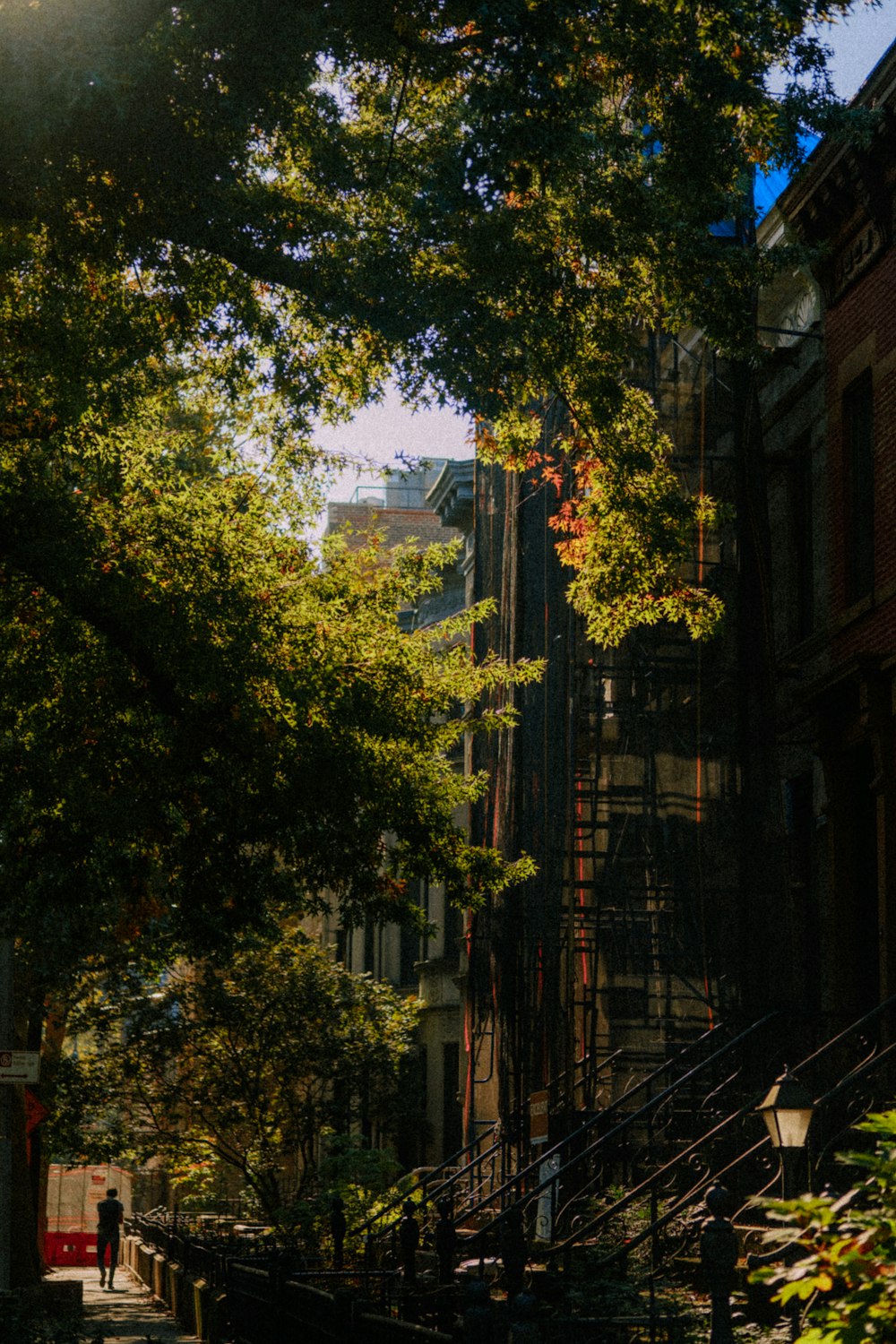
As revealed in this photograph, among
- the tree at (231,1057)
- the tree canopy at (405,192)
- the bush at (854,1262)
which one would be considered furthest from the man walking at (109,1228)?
the bush at (854,1262)

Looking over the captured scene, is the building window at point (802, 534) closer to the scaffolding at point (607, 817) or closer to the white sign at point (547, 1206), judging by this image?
the scaffolding at point (607, 817)

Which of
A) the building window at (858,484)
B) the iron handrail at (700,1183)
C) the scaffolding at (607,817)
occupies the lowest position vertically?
the iron handrail at (700,1183)

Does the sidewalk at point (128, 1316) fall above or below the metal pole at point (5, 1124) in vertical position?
below

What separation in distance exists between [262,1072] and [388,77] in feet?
59.5

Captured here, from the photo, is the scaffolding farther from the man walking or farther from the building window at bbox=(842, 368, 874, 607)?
the man walking

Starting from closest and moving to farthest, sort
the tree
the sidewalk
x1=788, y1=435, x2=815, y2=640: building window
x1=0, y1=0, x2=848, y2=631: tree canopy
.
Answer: x1=0, y1=0, x2=848, y2=631: tree canopy → x1=788, y1=435, x2=815, y2=640: building window → the sidewalk → the tree

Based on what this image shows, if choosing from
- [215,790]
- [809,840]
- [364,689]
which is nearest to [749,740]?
[809,840]

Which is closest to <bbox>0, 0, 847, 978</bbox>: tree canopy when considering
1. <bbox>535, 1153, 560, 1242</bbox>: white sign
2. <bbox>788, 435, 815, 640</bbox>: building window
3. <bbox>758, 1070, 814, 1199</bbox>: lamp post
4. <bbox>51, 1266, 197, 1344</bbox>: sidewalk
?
<bbox>788, 435, 815, 640</bbox>: building window

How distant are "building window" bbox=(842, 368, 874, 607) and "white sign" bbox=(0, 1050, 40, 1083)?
30.8 feet

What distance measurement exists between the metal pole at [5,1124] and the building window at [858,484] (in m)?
9.33

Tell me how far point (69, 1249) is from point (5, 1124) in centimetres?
3040

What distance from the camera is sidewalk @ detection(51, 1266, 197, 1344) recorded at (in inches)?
789

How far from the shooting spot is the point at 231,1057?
89.1 feet

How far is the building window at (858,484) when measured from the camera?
17.5 m
